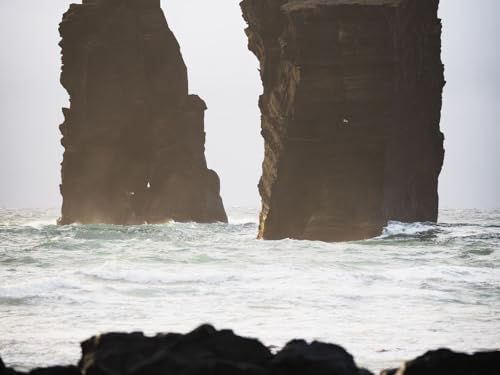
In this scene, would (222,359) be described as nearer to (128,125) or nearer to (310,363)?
(310,363)

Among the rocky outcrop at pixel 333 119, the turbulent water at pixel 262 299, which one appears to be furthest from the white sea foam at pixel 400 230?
the turbulent water at pixel 262 299

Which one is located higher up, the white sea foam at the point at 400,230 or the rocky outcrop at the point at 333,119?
the rocky outcrop at the point at 333,119

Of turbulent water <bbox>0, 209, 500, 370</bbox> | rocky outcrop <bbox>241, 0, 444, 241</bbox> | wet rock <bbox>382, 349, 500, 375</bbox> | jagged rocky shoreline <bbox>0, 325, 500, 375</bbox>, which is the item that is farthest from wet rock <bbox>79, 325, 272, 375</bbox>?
rocky outcrop <bbox>241, 0, 444, 241</bbox>

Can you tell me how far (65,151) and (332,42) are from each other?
4558 centimetres

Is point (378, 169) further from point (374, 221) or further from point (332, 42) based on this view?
point (332, 42)

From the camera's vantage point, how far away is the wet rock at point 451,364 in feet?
22.5

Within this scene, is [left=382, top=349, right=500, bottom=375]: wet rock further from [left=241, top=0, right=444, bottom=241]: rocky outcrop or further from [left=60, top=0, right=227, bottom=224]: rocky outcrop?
[left=60, top=0, right=227, bottom=224]: rocky outcrop

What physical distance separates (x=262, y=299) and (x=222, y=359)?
9575mm

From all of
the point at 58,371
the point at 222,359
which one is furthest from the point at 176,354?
the point at 58,371

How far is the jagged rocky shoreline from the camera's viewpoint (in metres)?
6.95

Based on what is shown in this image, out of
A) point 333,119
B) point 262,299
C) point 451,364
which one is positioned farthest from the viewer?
point 333,119

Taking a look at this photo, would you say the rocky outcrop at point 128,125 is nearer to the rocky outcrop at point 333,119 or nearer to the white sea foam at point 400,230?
the white sea foam at point 400,230

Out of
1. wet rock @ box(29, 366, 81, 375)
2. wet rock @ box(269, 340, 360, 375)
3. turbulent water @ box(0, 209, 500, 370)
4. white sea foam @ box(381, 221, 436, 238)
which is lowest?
white sea foam @ box(381, 221, 436, 238)

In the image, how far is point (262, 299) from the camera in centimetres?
1662
